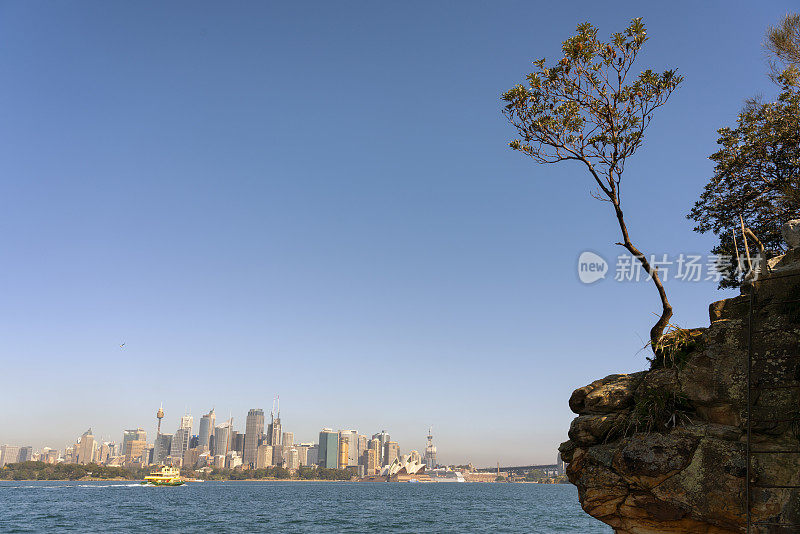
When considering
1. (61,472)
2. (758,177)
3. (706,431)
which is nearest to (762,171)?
(758,177)

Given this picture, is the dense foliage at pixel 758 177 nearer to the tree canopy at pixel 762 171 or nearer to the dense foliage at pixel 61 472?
the tree canopy at pixel 762 171

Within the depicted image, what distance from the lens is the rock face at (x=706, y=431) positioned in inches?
353

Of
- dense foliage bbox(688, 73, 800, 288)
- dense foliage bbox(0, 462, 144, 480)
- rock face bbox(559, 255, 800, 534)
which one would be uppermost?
dense foliage bbox(688, 73, 800, 288)

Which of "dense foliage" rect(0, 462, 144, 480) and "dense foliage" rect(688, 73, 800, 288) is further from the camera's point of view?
"dense foliage" rect(0, 462, 144, 480)

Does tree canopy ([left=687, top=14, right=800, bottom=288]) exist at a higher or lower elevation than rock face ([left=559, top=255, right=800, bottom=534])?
higher

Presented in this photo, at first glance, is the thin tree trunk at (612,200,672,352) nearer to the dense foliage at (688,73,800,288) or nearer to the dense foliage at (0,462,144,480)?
the dense foliage at (688,73,800,288)

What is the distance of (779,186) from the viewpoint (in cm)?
1562

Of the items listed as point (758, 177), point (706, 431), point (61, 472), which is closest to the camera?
point (706, 431)

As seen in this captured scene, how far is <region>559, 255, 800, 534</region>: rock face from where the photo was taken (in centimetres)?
898

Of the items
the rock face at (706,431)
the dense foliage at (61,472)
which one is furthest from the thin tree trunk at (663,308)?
the dense foliage at (61,472)

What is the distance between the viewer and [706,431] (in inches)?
376

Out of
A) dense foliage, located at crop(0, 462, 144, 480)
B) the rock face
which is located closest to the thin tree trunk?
the rock face

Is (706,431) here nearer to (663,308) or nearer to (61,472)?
(663,308)

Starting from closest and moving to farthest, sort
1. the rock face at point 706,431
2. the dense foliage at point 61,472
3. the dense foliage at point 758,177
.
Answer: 1. the rock face at point 706,431
2. the dense foliage at point 758,177
3. the dense foliage at point 61,472
